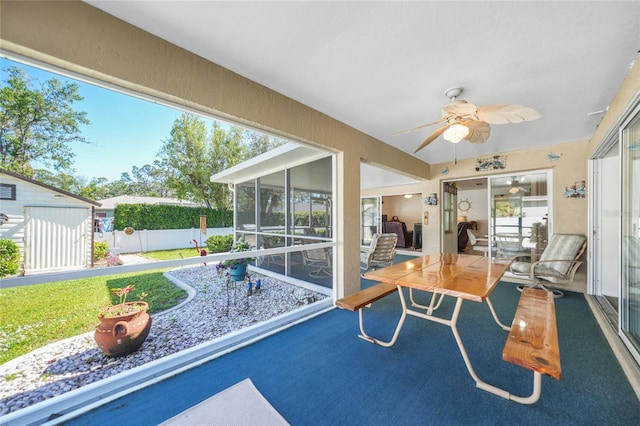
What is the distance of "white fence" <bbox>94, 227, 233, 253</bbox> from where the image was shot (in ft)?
5.87

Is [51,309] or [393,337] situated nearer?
[51,309]

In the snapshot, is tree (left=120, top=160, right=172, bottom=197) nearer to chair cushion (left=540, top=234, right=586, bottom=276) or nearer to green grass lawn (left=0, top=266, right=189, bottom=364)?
green grass lawn (left=0, top=266, right=189, bottom=364)

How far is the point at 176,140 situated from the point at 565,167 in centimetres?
583

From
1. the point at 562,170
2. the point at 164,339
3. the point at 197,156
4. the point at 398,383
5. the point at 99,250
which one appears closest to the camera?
the point at 99,250

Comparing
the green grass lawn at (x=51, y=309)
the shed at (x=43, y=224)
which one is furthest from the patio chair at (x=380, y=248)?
the shed at (x=43, y=224)

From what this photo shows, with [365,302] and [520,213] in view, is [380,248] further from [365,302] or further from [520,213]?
[520,213]

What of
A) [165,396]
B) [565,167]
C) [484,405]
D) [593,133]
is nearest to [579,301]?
[565,167]

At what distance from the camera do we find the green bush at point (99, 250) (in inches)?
63.0

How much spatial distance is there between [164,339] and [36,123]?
2192 millimetres

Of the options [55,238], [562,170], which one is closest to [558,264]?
[562,170]

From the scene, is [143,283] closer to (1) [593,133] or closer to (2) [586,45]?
(2) [586,45]

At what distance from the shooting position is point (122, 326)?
2102 millimetres

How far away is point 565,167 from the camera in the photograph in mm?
3908

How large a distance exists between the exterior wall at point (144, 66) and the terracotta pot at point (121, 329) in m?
1.92
